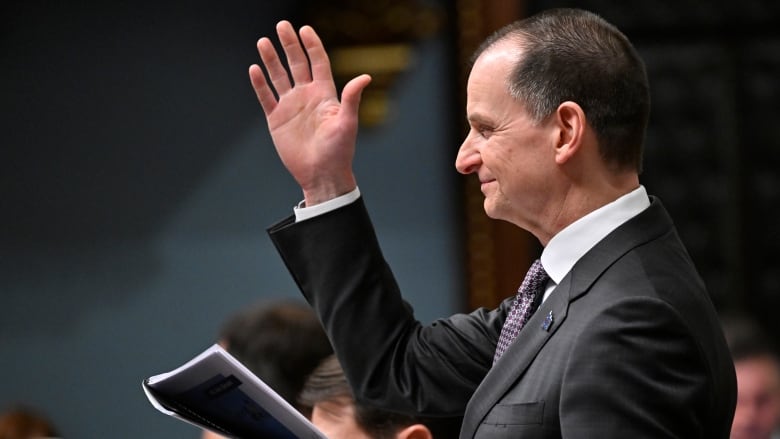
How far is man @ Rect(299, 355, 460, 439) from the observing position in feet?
7.27

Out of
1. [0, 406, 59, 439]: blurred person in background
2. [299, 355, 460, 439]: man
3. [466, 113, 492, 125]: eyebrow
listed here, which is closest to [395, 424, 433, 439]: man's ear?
[299, 355, 460, 439]: man

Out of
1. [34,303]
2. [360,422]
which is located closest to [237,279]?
[34,303]

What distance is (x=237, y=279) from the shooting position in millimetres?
4297

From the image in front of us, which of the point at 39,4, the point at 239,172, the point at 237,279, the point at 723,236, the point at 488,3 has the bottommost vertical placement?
the point at 723,236

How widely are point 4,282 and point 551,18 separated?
117 inches

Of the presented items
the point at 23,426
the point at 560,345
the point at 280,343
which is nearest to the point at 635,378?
the point at 560,345

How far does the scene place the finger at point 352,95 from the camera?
71.7 inches

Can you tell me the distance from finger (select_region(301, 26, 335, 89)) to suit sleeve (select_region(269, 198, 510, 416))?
0.18 m

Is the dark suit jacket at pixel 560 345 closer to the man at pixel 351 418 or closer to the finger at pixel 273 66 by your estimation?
the finger at pixel 273 66

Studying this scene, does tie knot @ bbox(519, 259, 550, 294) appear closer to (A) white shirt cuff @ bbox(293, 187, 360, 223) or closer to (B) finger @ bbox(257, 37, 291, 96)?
(A) white shirt cuff @ bbox(293, 187, 360, 223)

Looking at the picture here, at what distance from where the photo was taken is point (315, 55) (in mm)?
1868

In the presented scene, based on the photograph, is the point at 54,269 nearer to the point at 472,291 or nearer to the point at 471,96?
the point at 472,291

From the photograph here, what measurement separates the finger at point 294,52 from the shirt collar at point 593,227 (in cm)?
45

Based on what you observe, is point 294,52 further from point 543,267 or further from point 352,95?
point 543,267
